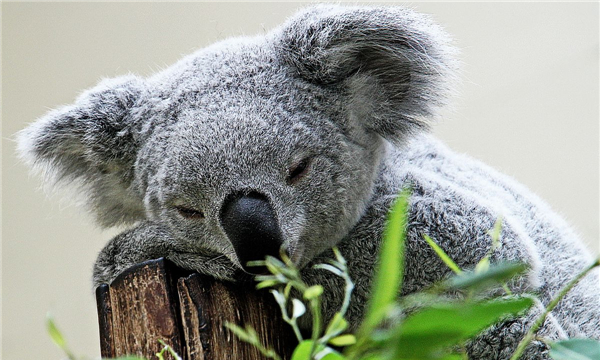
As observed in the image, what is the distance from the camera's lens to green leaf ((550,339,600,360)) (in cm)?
53

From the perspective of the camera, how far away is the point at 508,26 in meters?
3.87

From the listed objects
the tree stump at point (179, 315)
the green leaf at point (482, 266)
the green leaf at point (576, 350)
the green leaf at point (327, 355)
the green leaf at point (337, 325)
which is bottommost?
the green leaf at point (576, 350)

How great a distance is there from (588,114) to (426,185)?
2660 mm

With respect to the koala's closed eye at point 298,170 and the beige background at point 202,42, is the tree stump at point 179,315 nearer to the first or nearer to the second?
the koala's closed eye at point 298,170

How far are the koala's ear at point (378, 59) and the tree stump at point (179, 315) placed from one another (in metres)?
0.48

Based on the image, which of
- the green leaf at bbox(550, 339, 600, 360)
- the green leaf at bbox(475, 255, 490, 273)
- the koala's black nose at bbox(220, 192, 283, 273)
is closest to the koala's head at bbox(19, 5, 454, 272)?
the koala's black nose at bbox(220, 192, 283, 273)

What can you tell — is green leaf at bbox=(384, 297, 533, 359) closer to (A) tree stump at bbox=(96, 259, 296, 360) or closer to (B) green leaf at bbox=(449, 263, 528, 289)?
(B) green leaf at bbox=(449, 263, 528, 289)


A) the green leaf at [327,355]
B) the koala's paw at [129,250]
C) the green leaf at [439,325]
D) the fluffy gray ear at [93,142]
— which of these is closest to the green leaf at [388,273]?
the green leaf at [439,325]

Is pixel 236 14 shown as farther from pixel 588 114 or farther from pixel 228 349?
pixel 228 349

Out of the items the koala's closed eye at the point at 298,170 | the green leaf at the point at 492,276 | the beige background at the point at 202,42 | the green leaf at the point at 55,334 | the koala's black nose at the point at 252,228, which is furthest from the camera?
the beige background at the point at 202,42

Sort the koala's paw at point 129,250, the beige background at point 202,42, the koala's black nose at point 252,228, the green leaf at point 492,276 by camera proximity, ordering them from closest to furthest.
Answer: the green leaf at point 492,276 → the koala's black nose at point 252,228 → the koala's paw at point 129,250 → the beige background at point 202,42

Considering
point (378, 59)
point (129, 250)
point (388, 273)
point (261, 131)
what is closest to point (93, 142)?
point (129, 250)

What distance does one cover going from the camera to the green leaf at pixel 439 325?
0.45 metres

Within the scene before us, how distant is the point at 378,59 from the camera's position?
157 cm
